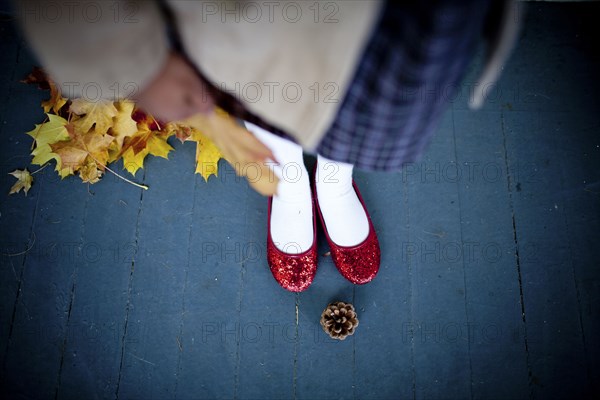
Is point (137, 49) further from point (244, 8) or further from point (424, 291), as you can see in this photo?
→ point (424, 291)

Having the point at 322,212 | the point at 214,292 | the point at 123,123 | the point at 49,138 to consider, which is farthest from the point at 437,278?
the point at 49,138

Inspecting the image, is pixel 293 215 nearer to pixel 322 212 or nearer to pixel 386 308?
pixel 322 212

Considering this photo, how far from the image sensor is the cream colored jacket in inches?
18.5

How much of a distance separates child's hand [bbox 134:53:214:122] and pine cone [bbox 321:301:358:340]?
Answer: 27.0 inches

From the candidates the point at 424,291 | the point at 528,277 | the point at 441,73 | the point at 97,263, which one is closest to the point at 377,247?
the point at 424,291

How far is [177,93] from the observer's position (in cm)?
57

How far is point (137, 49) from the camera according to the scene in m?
0.48

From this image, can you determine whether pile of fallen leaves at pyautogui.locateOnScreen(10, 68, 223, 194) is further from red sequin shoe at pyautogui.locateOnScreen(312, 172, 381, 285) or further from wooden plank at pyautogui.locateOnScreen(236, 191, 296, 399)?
red sequin shoe at pyautogui.locateOnScreen(312, 172, 381, 285)

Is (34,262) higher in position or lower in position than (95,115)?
lower

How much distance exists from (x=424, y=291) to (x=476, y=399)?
0.29 meters

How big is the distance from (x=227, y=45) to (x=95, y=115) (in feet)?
2.75

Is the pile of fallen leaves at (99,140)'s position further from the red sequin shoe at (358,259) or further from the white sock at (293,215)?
the red sequin shoe at (358,259)

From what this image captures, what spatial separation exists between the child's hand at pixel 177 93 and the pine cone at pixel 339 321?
685 millimetres

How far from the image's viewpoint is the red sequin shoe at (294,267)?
3.64 ft
